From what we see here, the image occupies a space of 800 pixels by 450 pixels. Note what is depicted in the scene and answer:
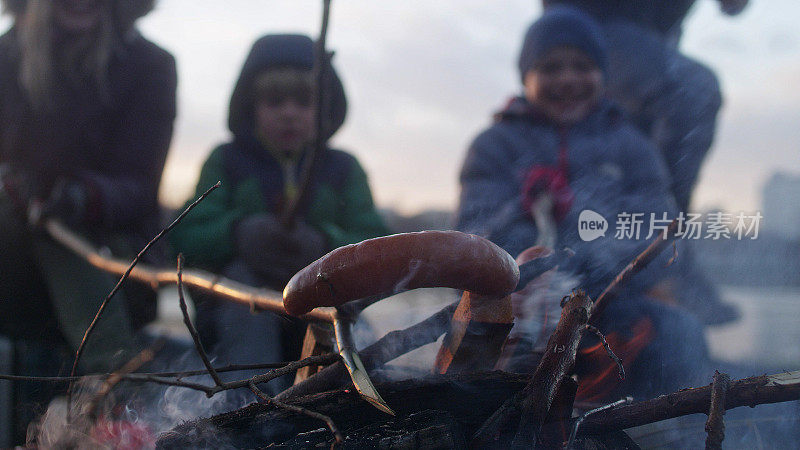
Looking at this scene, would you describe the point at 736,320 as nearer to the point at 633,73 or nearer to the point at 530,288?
the point at 633,73

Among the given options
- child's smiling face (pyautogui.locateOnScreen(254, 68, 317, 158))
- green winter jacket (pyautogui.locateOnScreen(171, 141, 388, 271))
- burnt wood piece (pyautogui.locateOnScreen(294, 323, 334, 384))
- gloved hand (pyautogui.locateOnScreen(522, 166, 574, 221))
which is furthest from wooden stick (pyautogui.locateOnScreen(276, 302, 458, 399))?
child's smiling face (pyautogui.locateOnScreen(254, 68, 317, 158))

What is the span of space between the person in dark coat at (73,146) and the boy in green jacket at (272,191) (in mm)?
316

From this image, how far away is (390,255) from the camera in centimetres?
74

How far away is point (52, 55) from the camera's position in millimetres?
2703

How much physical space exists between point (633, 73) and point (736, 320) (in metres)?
1.46

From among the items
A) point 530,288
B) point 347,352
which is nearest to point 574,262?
point 530,288

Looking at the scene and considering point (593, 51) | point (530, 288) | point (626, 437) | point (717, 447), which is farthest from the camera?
point (593, 51)

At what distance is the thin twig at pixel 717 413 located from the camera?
670mm

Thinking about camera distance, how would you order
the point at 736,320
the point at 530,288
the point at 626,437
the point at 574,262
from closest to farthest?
the point at 626,437 < the point at 530,288 < the point at 574,262 < the point at 736,320

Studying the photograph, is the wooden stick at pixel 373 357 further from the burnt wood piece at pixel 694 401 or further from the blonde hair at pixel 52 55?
the blonde hair at pixel 52 55

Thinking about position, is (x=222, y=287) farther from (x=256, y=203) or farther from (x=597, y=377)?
(x=256, y=203)

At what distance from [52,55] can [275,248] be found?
1554 millimetres

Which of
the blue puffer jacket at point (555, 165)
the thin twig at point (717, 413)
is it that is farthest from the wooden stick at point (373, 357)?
the blue puffer jacket at point (555, 165)

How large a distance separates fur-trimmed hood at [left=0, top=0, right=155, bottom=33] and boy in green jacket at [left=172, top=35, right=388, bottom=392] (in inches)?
22.5
